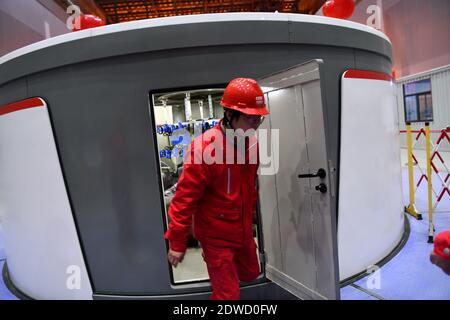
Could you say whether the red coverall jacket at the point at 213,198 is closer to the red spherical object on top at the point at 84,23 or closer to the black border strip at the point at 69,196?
the black border strip at the point at 69,196

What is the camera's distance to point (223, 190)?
6.94 ft

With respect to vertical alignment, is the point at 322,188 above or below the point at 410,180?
above

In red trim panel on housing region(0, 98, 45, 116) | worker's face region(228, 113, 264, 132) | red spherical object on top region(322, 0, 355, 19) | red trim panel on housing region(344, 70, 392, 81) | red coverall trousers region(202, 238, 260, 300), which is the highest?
red spherical object on top region(322, 0, 355, 19)

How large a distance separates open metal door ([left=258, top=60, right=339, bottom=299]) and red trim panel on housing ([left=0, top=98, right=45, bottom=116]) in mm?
2128

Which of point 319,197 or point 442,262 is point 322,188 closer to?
point 319,197

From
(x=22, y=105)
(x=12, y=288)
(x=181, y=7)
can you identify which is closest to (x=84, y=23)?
(x=22, y=105)

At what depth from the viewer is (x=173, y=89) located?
9.33 ft

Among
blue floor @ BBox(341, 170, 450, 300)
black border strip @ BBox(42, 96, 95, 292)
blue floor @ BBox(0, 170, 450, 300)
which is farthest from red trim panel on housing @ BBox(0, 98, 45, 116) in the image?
blue floor @ BBox(341, 170, 450, 300)

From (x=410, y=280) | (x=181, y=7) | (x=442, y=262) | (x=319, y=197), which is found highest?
(x=181, y=7)

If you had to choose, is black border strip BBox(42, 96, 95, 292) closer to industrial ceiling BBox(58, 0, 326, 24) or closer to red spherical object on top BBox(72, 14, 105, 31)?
red spherical object on top BBox(72, 14, 105, 31)

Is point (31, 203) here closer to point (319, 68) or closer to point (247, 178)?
point (247, 178)

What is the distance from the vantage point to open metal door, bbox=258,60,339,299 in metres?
2.18

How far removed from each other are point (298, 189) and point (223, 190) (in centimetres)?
75
